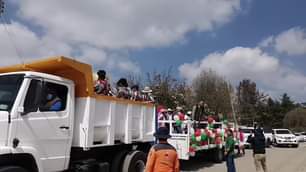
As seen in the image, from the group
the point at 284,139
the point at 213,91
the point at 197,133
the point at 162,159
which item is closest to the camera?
the point at 162,159

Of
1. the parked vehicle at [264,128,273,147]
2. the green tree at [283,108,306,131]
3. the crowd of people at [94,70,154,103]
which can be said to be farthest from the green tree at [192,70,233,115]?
the crowd of people at [94,70,154,103]

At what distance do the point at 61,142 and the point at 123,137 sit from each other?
6.70 ft

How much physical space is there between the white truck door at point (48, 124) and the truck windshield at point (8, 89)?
0.21 m

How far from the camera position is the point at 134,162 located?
870cm

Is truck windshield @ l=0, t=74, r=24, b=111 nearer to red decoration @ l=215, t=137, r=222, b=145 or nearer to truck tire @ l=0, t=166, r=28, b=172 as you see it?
truck tire @ l=0, t=166, r=28, b=172

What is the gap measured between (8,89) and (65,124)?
130 centimetres

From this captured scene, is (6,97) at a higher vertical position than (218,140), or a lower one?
higher

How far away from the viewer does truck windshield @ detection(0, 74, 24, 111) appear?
5844 mm

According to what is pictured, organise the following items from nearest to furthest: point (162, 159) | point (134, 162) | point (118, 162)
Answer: point (162, 159) → point (118, 162) → point (134, 162)

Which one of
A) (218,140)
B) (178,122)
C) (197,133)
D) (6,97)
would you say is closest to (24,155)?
(6,97)

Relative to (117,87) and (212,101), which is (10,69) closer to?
(117,87)

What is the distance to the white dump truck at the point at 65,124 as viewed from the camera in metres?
5.84

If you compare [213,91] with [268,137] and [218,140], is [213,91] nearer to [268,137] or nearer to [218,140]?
[268,137]

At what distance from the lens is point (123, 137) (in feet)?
28.0
